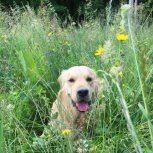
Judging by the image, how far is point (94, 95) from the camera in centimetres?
409

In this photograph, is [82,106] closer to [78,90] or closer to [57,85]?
[78,90]

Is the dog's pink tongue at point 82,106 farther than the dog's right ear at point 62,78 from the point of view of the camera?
No

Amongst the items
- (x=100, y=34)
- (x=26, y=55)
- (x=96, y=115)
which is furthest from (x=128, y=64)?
(x=100, y=34)

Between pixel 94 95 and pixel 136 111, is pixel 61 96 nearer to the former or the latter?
pixel 94 95

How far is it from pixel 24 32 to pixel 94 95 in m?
2.51

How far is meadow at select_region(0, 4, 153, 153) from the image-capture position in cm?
207

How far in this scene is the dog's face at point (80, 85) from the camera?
3984 mm

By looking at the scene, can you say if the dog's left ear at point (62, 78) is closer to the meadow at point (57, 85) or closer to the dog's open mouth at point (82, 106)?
the meadow at point (57, 85)

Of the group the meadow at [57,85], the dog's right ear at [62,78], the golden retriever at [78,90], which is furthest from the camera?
the dog's right ear at [62,78]

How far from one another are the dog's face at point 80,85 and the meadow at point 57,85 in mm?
115

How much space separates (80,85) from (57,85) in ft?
1.44

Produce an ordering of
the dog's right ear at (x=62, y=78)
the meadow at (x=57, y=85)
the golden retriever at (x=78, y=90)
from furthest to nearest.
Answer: the dog's right ear at (x=62, y=78) < the golden retriever at (x=78, y=90) < the meadow at (x=57, y=85)

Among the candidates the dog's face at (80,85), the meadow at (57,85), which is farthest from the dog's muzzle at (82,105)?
the meadow at (57,85)

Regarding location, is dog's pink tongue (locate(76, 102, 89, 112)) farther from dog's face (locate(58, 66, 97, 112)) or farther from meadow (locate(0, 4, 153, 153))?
meadow (locate(0, 4, 153, 153))
